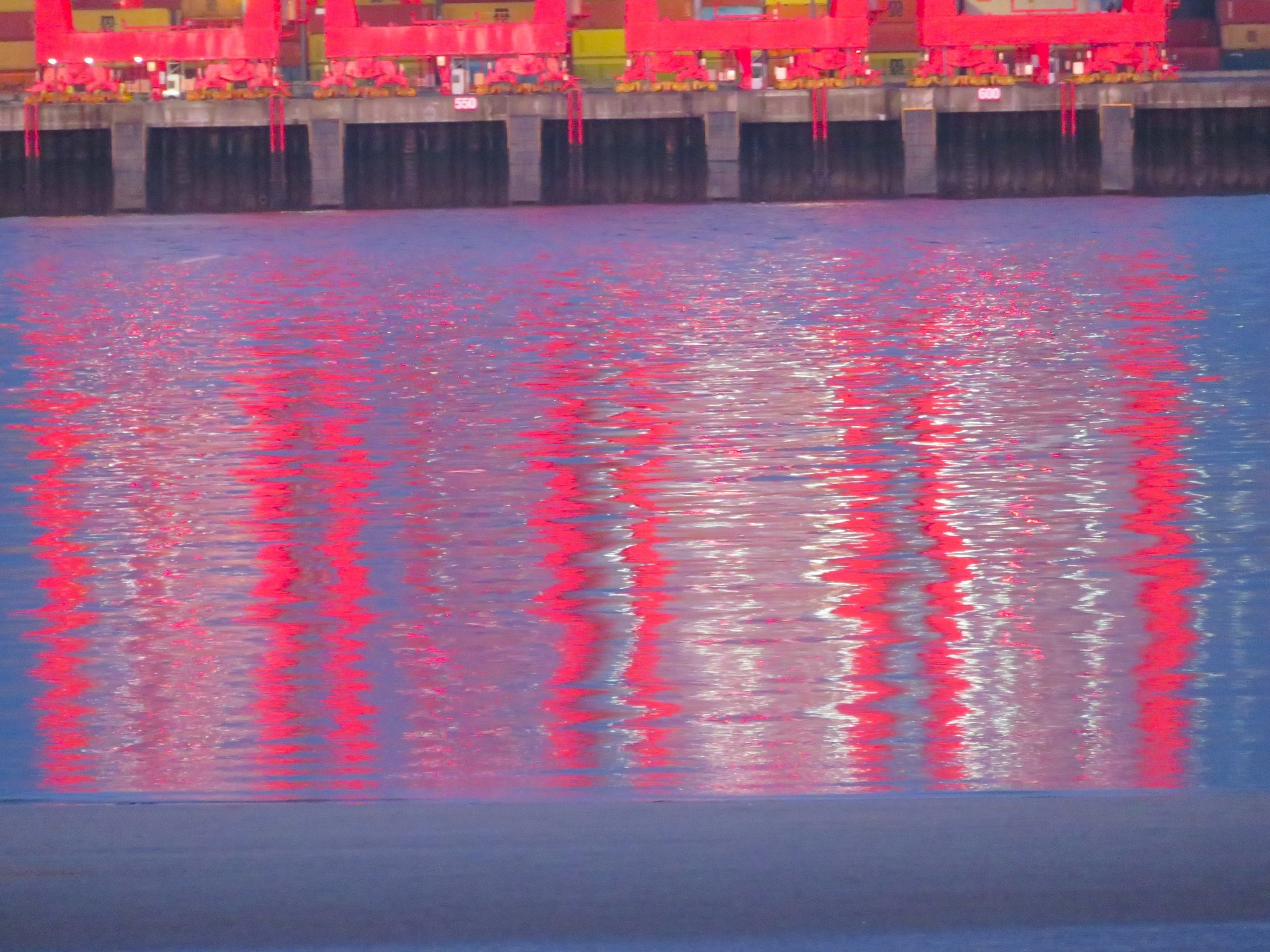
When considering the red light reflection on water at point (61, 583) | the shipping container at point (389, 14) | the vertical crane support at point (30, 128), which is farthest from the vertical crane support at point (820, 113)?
the red light reflection on water at point (61, 583)

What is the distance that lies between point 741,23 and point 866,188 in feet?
11.9

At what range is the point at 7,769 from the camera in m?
5.28

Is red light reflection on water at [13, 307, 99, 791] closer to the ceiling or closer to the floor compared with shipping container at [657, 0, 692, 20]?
closer to the floor

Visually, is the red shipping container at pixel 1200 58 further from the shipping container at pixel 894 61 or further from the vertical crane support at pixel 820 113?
the vertical crane support at pixel 820 113

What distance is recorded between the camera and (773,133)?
38.3m

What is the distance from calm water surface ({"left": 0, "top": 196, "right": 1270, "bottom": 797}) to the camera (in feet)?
17.8

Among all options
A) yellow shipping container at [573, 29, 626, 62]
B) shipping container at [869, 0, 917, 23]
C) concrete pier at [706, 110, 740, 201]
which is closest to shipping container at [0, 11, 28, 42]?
yellow shipping container at [573, 29, 626, 62]

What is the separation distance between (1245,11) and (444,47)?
22.2m

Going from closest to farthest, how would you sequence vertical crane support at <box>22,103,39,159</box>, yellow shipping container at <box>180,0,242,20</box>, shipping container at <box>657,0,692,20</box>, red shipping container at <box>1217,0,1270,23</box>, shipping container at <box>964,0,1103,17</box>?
vertical crane support at <box>22,103,39,159</box>
shipping container at <box>964,0,1103,17</box>
red shipping container at <box>1217,0,1270,23</box>
shipping container at <box>657,0,692,20</box>
yellow shipping container at <box>180,0,242,20</box>

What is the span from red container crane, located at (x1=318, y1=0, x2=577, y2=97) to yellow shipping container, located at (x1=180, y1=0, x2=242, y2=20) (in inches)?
571

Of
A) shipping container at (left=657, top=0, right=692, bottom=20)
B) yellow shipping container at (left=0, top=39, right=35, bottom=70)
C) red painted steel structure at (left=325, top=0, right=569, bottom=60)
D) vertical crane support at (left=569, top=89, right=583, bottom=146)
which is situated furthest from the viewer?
yellow shipping container at (left=0, top=39, right=35, bottom=70)

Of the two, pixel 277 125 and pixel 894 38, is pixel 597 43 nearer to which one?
pixel 894 38

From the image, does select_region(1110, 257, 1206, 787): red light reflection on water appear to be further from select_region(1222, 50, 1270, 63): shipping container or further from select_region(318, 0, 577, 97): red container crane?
select_region(1222, 50, 1270, 63): shipping container

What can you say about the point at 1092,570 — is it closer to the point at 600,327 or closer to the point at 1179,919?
the point at 1179,919
